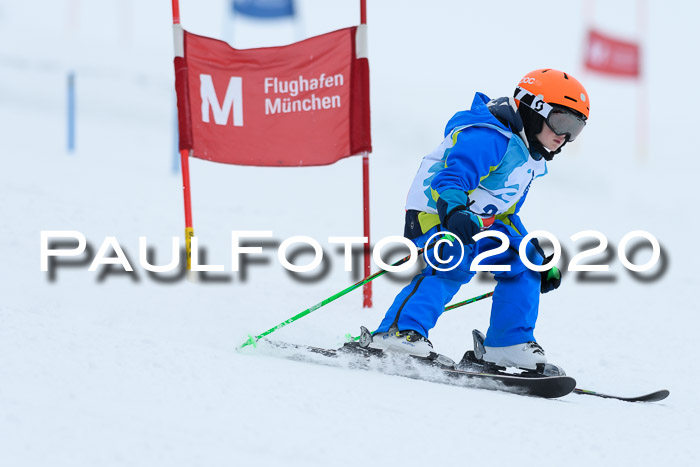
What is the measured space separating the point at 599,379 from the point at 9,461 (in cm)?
325

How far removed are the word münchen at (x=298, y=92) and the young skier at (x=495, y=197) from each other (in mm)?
1588

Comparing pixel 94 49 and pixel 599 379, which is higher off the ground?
pixel 94 49

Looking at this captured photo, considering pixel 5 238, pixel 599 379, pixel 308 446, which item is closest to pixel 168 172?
pixel 5 238

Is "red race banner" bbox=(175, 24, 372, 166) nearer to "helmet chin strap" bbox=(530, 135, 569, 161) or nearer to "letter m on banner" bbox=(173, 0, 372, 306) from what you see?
"letter m on banner" bbox=(173, 0, 372, 306)

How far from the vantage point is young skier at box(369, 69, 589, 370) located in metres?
3.77

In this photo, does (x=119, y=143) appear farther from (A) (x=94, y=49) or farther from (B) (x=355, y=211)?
(A) (x=94, y=49)

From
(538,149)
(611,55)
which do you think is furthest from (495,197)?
(611,55)

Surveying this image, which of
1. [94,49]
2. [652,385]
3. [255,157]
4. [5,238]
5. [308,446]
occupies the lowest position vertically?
[652,385]

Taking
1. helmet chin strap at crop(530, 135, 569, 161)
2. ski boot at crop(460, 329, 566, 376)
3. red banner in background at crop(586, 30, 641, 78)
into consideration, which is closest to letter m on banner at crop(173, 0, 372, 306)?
ski boot at crop(460, 329, 566, 376)

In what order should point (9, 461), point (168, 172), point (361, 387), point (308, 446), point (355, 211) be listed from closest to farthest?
point (9, 461) → point (308, 446) → point (361, 387) → point (355, 211) → point (168, 172)

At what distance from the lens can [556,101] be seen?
3.82 metres

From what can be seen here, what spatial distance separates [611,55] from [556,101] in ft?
55.3

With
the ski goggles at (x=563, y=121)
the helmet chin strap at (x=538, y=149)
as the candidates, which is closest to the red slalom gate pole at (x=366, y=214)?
the helmet chin strap at (x=538, y=149)

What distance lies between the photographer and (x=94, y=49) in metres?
16.7
